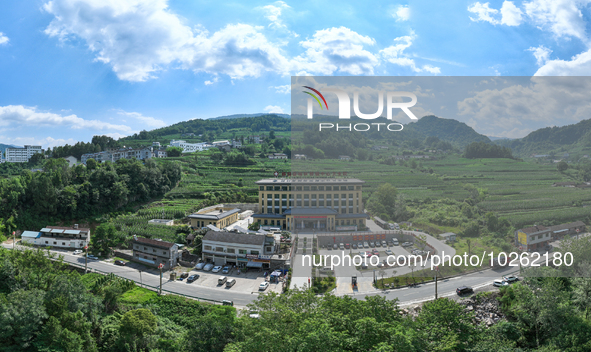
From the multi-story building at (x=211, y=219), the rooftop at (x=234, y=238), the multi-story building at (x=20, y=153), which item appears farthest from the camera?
the multi-story building at (x=20, y=153)

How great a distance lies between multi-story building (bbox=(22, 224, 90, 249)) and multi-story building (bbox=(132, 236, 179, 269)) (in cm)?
449

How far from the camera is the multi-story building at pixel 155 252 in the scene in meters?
18.8

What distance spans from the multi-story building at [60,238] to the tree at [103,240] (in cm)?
142

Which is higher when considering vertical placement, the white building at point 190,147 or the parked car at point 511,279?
the white building at point 190,147

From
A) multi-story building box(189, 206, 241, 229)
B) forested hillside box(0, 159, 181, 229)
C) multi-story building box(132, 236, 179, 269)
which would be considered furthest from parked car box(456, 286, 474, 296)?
forested hillside box(0, 159, 181, 229)

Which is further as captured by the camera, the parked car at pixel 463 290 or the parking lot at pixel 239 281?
the parking lot at pixel 239 281

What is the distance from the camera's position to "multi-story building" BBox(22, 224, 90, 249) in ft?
69.5

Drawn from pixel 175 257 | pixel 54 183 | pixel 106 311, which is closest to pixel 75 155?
pixel 54 183

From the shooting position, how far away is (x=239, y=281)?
17.1 metres

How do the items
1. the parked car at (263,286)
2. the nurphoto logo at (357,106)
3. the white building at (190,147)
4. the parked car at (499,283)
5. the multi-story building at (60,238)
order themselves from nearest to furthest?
1. the nurphoto logo at (357,106)
2. the parked car at (499,283)
3. the parked car at (263,286)
4. the multi-story building at (60,238)
5. the white building at (190,147)

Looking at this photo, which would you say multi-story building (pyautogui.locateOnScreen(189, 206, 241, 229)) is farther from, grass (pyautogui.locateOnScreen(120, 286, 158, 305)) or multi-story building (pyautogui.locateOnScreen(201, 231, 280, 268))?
grass (pyautogui.locateOnScreen(120, 286, 158, 305))

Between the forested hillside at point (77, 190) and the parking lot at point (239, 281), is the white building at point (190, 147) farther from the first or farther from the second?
the parking lot at point (239, 281)

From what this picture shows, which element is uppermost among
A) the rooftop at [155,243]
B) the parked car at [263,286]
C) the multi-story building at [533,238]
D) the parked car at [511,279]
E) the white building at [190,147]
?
the white building at [190,147]

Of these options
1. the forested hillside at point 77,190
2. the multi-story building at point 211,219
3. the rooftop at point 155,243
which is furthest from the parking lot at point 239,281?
Result: the forested hillside at point 77,190
